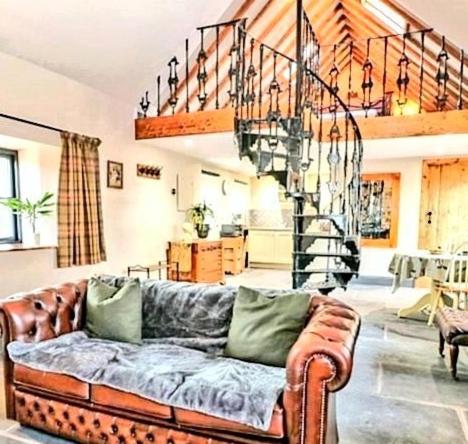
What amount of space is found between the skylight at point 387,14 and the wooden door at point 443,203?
2400mm

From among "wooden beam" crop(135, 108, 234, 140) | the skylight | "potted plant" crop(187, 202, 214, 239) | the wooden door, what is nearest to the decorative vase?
"wooden beam" crop(135, 108, 234, 140)

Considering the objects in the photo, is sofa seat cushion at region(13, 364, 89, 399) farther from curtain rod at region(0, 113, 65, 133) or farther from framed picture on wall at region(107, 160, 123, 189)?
framed picture on wall at region(107, 160, 123, 189)

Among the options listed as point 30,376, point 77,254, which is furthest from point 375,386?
point 77,254

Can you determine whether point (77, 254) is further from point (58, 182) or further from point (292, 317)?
point (292, 317)

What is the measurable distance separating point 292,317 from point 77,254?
3.01m

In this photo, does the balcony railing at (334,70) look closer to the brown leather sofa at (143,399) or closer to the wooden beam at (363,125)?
the wooden beam at (363,125)

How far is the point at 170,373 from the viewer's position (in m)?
2.03

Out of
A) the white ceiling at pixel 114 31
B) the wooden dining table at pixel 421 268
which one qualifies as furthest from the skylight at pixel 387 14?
the wooden dining table at pixel 421 268

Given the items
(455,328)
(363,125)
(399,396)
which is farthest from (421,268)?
(399,396)

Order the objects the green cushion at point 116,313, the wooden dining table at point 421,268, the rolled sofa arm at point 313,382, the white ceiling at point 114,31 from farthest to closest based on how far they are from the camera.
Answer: the wooden dining table at point 421,268, the white ceiling at point 114,31, the green cushion at point 116,313, the rolled sofa arm at point 313,382

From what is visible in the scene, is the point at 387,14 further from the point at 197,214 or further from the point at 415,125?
the point at 197,214

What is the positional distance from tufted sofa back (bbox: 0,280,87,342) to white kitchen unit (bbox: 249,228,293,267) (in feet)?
20.2

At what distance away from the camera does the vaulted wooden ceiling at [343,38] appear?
5406mm

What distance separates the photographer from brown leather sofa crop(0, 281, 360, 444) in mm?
1701
